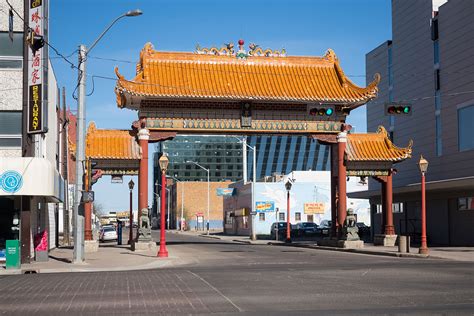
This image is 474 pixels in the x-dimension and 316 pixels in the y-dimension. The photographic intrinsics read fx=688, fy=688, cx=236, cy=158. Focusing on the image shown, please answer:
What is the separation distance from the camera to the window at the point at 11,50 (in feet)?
91.5

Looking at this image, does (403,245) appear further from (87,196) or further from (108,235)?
(108,235)

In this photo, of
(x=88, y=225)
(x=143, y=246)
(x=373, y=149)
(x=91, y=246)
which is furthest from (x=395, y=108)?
(x=88, y=225)

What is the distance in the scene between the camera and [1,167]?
2556 centimetres

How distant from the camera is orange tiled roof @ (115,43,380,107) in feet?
128

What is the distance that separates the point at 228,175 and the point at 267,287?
156 meters

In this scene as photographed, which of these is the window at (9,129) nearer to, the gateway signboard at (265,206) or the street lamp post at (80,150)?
the street lamp post at (80,150)

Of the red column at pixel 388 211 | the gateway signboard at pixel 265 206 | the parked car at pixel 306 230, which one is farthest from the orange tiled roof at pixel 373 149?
the gateway signboard at pixel 265 206

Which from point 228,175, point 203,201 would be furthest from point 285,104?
point 228,175

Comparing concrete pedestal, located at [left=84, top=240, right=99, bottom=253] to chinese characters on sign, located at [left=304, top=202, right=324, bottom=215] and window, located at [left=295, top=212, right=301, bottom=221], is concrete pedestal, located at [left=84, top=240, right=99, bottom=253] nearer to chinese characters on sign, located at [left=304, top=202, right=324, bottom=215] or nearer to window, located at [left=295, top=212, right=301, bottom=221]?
window, located at [left=295, top=212, right=301, bottom=221]

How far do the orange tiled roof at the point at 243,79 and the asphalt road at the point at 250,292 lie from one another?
1765 cm

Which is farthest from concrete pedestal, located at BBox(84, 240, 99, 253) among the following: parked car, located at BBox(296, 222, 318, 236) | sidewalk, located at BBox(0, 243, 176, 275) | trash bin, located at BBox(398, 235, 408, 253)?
parked car, located at BBox(296, 222, 318, 236)

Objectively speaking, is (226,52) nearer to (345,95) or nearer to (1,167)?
(345,95)

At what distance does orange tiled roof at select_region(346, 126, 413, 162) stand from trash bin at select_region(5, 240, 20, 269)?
22.4 metres

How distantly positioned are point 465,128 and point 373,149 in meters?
5.76
